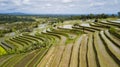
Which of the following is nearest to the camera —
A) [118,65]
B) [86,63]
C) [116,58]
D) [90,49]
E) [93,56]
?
[118,65]

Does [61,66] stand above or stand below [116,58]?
below

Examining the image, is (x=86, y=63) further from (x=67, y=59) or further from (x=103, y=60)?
(x=67, y=59)

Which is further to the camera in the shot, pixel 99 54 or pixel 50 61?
pixel 50 61

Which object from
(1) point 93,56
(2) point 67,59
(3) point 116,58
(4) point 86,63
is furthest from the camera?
(2) point 67,59

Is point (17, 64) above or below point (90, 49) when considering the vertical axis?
below

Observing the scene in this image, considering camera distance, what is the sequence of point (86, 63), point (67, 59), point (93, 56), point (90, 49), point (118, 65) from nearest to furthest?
point (118, 65)
point (86, 63)
point (93, 56)
point (67, 59)
point (90, 49)

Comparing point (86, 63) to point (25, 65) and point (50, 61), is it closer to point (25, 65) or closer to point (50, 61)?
point (50, 61)

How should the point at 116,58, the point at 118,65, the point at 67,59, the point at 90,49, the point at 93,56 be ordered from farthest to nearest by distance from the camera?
1. the point at 90,49
2. the point at 67,59
3. the point at 93,56
4. the point at 116,58
5. the point at 118,65

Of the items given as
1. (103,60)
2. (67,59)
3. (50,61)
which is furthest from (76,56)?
(103,60)

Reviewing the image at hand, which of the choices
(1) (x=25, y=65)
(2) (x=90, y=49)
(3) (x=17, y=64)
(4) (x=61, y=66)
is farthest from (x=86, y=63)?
(3) (x=17, y=64)
